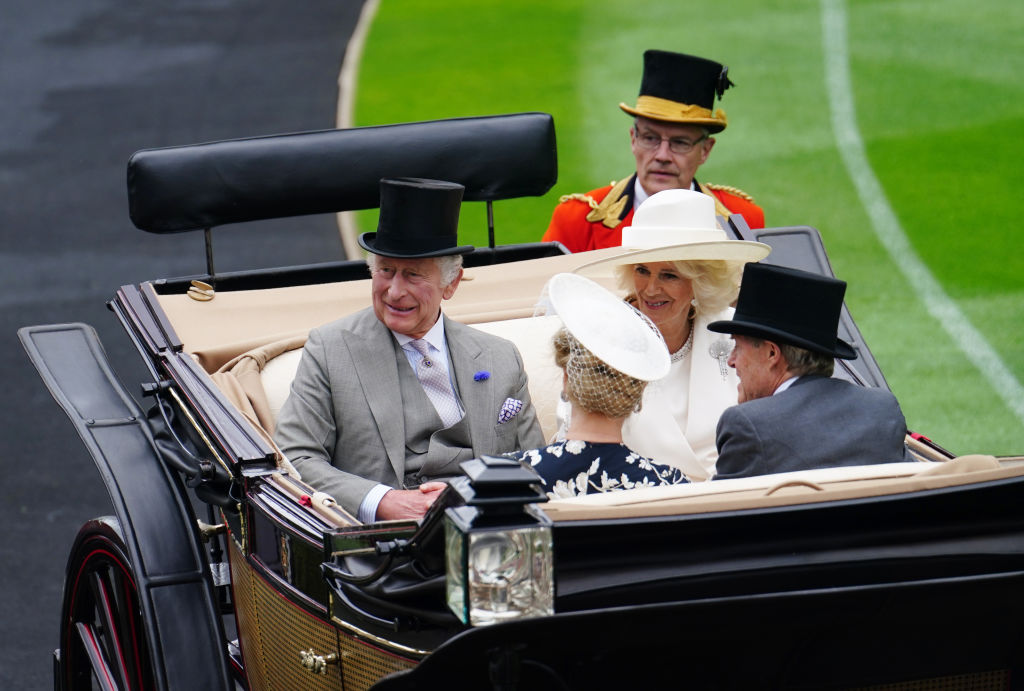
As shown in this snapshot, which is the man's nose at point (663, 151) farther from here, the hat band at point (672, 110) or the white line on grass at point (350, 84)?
the white line on grass at point (350, 84)

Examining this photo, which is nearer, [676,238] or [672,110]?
[676,238]

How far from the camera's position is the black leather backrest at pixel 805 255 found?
4020 millimetres

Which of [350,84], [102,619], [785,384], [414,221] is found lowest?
[102,619]

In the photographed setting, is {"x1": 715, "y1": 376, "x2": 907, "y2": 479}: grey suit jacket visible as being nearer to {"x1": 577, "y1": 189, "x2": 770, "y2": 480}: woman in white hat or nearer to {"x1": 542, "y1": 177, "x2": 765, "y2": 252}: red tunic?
{"x1": 577, "y1": 189, "x2": 770, "y2": 480}: woman in white hat

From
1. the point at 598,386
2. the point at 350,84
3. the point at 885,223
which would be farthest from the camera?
the point at 350,84

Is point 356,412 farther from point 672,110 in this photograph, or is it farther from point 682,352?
point 672,110

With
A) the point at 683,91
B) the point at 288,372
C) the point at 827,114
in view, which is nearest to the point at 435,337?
the point at 288,372

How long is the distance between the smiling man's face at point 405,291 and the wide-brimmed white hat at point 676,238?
502 mm

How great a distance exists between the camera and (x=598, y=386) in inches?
113

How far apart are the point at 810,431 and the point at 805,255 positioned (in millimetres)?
1678

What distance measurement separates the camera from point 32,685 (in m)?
4.20

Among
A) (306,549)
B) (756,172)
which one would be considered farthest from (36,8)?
(306,549)

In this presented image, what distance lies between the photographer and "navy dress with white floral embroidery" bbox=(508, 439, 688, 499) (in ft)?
9.37

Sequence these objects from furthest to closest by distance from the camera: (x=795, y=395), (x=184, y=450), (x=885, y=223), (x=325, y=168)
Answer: (x=885, y=223)
(x=325, y=168)
(x=184, y=450)
(x=795, y=395)
